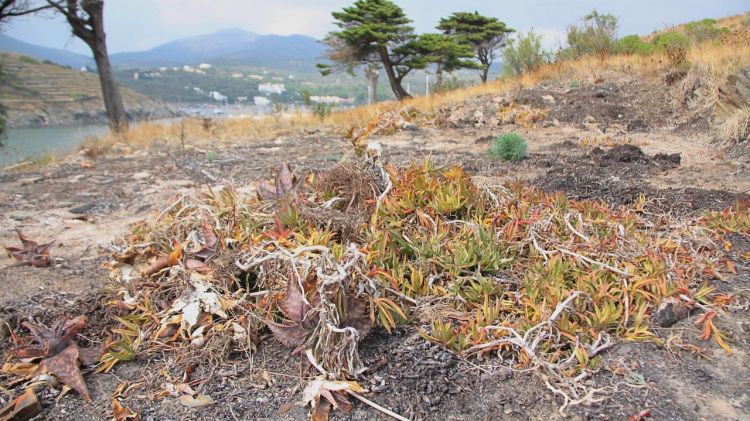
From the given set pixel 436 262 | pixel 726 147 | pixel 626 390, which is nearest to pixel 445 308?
pixel 436 262

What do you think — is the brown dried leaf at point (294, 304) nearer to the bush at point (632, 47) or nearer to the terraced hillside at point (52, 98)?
the bush at point (632, 47)

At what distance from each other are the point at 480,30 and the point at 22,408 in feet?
102

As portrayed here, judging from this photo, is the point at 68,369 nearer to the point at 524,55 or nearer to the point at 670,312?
the point at 670,312

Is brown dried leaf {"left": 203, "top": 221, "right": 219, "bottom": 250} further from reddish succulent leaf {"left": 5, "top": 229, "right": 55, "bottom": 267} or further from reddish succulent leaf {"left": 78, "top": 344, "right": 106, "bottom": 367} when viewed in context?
reddish succulent leaf {"left": 5, "top": 229, "right": 55, "bottom": 267}

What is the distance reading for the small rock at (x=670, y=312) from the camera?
2.14m

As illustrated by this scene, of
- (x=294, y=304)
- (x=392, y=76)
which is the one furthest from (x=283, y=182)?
(x=392, y=76)

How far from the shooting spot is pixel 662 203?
143 inches

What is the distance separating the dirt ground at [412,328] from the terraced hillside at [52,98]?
76.2 feet

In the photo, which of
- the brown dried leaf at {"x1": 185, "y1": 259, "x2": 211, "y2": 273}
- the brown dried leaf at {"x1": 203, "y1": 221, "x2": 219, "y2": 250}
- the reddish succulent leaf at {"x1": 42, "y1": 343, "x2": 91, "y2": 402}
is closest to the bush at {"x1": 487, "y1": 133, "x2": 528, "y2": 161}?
the brown dried leaf at {"x1": 203, "y1": 221, "x2": 219, "y2": 250}

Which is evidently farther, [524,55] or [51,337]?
[524,55]

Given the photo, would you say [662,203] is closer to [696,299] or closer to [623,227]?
[623,227]

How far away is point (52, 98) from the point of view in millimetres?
37938

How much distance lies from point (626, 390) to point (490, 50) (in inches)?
1199

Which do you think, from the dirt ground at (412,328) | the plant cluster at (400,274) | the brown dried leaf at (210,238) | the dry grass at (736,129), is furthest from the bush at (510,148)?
the brown dried leaf at (210,238)
